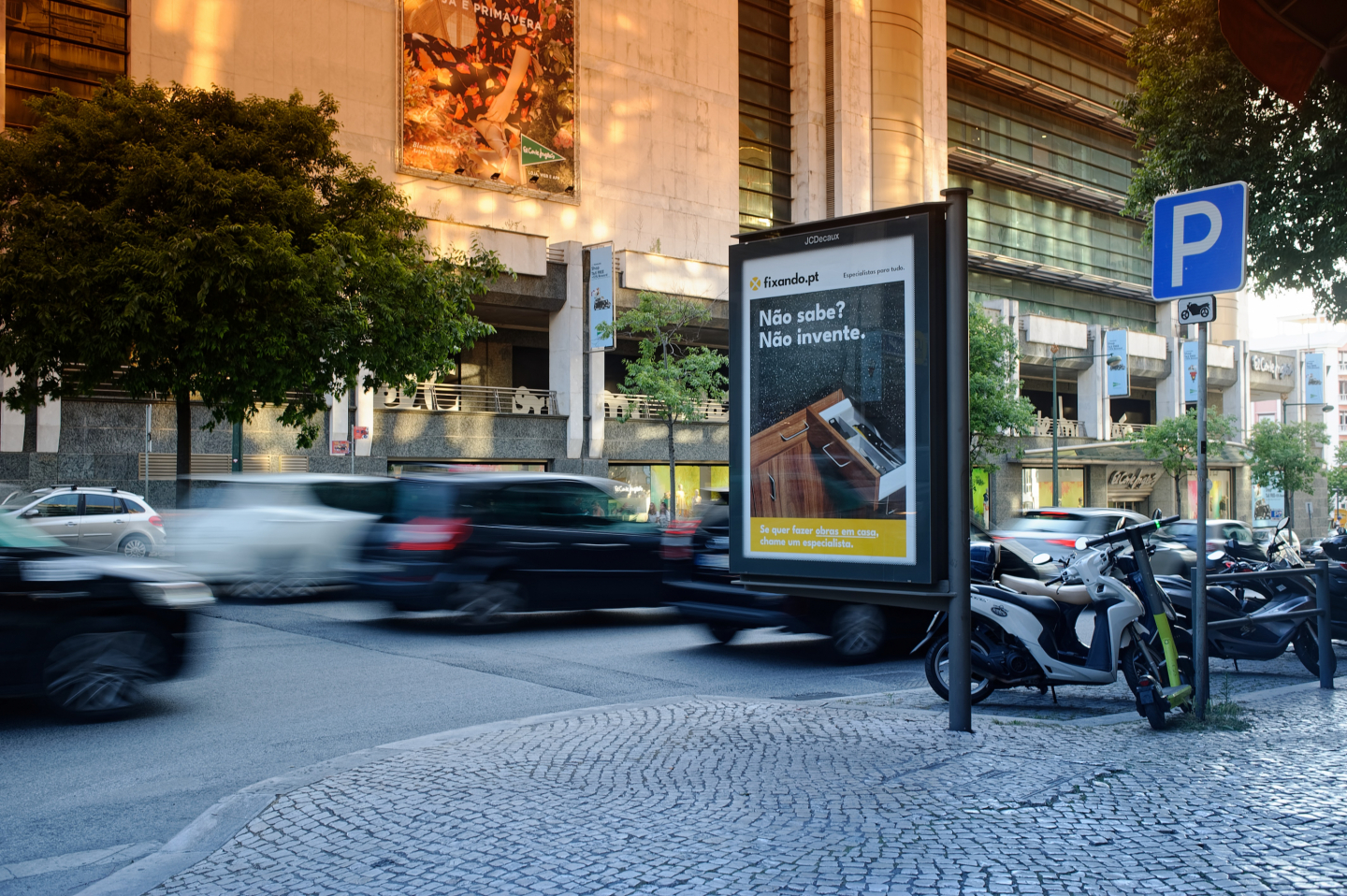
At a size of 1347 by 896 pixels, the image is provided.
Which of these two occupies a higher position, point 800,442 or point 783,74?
point 783,74

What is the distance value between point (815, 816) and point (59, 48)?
31329 millimetres

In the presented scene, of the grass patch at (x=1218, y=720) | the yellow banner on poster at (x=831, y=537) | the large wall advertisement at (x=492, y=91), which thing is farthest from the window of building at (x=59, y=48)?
the grass patch at (x=1218, y=720)

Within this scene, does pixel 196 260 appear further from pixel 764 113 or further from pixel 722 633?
pixel 764 113

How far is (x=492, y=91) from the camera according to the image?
34.2 meters

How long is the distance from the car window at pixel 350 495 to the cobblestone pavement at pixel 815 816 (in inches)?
316

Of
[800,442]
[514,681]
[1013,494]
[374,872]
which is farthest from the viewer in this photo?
[1013,494]

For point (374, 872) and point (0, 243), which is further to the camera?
point (0, 243)

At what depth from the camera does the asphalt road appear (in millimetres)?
5238

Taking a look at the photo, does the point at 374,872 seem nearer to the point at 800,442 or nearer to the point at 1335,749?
the point at 800,442

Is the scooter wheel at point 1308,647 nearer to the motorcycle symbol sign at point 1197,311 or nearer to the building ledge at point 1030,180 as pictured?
the motorcycle symbol sign at point 1197,311

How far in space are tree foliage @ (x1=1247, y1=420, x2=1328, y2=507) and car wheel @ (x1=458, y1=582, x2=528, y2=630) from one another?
2008 inches

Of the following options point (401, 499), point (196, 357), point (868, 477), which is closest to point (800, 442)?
point (868, 477)

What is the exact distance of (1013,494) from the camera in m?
50.2

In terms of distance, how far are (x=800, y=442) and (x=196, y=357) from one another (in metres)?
16.8
